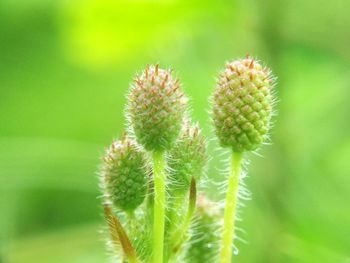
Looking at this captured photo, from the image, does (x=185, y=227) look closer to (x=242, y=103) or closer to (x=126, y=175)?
(x=126, y=175)

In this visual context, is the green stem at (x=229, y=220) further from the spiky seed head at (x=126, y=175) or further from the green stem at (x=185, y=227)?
the spiky seed head at (x=126, y=175)

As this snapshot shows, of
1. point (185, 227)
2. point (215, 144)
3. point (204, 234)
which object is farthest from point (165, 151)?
point (215, 144)

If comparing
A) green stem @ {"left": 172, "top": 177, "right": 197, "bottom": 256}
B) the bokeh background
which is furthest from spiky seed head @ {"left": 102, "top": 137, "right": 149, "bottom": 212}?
the bokeh background

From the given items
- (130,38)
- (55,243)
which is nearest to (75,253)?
(55,243)

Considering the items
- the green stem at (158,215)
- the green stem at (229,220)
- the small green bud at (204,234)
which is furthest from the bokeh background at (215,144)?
the green stem at (158,215)

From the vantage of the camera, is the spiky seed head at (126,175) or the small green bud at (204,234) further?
the small green bud at (204,234)

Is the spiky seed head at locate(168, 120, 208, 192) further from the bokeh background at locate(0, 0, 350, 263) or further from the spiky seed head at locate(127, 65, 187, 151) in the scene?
the bokeh background at locate(0, 0, 350, 263)
